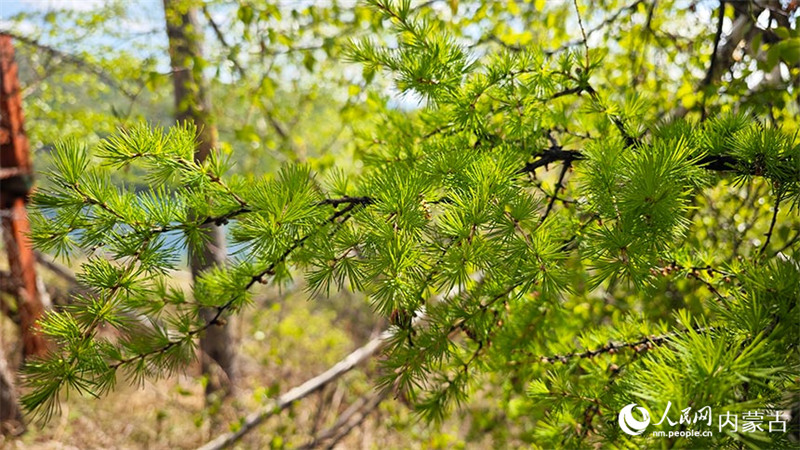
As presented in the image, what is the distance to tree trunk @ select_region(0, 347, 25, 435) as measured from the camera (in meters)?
3.36

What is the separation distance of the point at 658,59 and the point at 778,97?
36.0 inches

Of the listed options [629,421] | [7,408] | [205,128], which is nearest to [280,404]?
[205,128]

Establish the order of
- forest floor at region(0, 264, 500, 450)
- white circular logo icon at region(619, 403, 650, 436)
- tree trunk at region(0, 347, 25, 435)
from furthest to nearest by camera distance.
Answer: tree trunk at region(0, 347, 25, 435), forest floor at region(0, 264, 500, 450), white circular logo icon at region(619, 403, 650, 436)

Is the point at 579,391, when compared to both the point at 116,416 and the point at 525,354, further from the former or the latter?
the point at 116,416

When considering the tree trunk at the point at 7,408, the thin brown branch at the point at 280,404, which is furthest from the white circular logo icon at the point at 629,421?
the tree trunk at the point at 7,408

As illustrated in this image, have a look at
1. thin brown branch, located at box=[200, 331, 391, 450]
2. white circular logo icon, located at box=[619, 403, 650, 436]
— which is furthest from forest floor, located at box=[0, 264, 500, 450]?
white circular logo icon, located at box=[619, 403, 650, 436]

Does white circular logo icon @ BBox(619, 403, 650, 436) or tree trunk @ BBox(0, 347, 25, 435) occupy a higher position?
white circular logo icon @ BBox(619, 403, 650, 436)

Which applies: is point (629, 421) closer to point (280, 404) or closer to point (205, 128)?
point (280, 404)

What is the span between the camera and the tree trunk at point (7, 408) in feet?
11.0

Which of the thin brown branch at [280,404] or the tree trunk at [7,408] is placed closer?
the thin brown branch at [280,404]

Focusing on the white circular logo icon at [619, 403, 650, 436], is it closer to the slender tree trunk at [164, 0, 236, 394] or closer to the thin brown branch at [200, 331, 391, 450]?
the thin brown branch at [200, 331, 391, 450]

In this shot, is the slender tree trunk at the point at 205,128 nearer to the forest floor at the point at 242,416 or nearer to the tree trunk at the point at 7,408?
the forest floor at the point at 242,416

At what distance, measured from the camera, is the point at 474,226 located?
710 millimetres

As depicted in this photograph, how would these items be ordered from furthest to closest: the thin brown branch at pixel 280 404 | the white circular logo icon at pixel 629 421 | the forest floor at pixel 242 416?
the forest floor at pixel 242 416, the thin brown branch at pixel 280 404, the white circular logo icon at pixel 629 421
